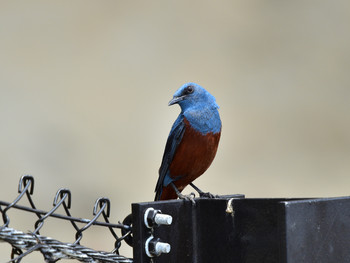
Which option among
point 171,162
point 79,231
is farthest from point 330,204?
point 171,162

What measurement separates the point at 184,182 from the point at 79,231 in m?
1.43

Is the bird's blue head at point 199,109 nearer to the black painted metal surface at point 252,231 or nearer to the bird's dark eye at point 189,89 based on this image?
the bird's dark eye at point 189,89

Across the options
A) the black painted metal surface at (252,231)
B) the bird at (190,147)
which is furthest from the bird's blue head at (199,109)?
the black painted metal surface at (252,231)

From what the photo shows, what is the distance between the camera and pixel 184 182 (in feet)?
10.8

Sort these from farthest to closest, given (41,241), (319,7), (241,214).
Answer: (319,7), (241,214), (41,241)

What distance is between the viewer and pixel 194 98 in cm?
347

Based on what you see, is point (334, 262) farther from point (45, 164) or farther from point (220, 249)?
point (45, 164)

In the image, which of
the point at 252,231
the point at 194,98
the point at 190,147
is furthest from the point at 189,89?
the point at 252,231

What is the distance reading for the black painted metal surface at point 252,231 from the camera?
1618 mm

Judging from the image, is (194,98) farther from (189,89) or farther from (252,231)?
(252,231)

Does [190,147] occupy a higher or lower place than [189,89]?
lower

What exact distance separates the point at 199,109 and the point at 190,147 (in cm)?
24

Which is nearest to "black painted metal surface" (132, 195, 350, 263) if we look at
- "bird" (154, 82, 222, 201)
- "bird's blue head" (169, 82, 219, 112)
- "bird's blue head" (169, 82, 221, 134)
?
"bird" (154, 82, 222, 201)

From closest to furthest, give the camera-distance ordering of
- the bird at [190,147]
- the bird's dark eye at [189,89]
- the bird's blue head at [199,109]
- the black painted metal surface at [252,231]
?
the black painted metal surface at [252,231] < the bird at [190,147] < the bird's blue head at [199,109] < the bird's dark eye at [189,89]
